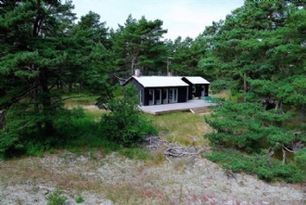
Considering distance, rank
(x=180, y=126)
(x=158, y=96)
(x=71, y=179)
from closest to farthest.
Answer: (x=71, y=179)
(x=180, y=126)
(x=158, y=96)

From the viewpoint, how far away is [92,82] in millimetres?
12086

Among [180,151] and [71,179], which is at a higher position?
[180,151]

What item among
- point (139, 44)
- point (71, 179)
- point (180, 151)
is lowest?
point (71, 179)

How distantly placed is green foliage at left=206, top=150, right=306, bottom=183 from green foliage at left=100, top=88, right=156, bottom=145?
12.3 feet

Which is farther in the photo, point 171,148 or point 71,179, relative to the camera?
point 171,148

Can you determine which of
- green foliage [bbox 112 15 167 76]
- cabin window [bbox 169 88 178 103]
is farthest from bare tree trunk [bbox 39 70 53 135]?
green foliage [bbox 112 15 167 76]

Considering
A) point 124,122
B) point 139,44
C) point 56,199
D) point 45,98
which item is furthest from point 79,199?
point 139,44

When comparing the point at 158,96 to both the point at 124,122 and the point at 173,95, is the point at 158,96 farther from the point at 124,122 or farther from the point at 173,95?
the point at 124,122

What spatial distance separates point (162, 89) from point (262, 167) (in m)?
13.8

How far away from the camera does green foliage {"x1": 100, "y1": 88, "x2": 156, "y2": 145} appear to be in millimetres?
13352

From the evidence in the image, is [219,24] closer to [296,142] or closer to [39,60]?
[296,142]

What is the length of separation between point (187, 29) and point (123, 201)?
2106 inches

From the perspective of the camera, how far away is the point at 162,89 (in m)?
24.1

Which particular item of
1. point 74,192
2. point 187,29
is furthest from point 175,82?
point 187,29
